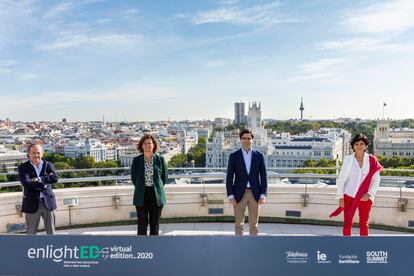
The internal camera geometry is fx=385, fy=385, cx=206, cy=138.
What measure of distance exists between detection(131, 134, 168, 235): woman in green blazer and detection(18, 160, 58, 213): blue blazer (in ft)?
2.53

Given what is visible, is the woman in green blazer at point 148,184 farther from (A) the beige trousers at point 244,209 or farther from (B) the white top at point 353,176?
(B) the white top at point 353,176

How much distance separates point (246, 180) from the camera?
11.6 feet

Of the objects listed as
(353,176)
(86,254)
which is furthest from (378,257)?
(86,254)

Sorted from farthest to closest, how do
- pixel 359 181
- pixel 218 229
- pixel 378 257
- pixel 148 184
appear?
1. pixel 218 229
2. pixel 148 184
3. pixel 359 181
4. pixel 378 257

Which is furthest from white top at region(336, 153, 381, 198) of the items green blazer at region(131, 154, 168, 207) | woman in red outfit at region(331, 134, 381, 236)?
green blazer at region(131, 154, 168, 207)

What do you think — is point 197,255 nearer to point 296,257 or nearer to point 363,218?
point 296,257

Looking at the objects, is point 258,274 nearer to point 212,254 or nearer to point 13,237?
point 212,254

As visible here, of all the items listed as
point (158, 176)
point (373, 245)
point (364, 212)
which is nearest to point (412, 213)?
point (364, 212)

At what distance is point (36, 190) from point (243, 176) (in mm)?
1864

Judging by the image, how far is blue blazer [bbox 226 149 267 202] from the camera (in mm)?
3539

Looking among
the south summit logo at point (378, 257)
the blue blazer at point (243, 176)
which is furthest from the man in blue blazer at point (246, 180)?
the south summit logo at point (378, 257)

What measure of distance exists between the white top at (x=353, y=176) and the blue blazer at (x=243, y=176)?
69 cm

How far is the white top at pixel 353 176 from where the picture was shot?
337cm

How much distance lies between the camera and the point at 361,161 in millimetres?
3416
